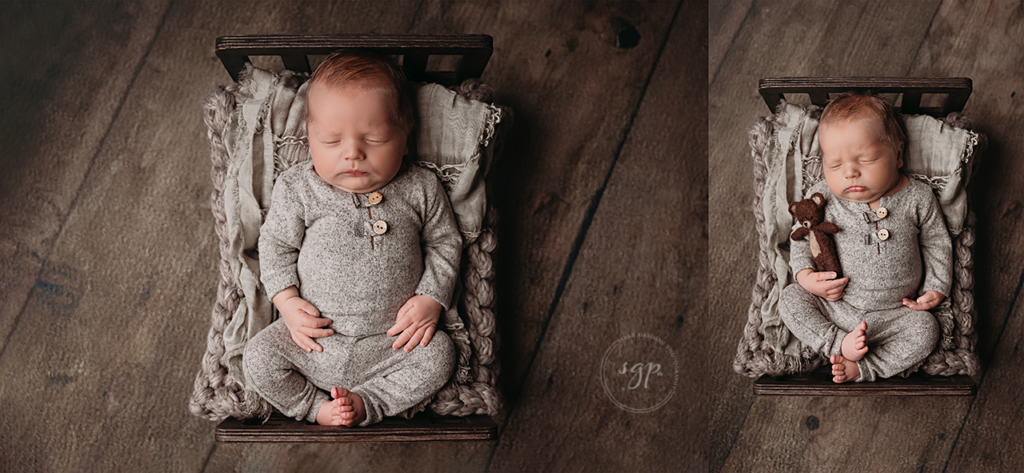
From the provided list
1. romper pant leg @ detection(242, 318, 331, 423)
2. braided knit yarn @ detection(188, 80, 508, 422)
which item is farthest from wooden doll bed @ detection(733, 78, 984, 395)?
romper pant leg @ detection(242, 318, 331, 423)

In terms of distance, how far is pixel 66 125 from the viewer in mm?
1516

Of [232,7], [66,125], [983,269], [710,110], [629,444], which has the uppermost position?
[710,110]

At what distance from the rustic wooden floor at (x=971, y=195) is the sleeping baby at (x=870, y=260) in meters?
0.26

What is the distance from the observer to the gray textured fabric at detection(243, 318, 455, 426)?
1.25 m

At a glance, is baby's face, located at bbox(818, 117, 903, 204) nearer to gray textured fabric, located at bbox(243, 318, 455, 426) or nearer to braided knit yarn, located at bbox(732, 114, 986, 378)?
A: braided knit yarn, located at bbox(732, 114, 986, 378)

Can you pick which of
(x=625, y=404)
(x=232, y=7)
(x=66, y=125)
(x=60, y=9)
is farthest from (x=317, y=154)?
(x=625, y=404)

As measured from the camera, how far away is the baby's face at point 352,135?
120cm

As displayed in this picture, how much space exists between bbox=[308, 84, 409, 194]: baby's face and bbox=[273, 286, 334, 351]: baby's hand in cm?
27

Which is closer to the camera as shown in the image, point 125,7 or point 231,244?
point 231,244

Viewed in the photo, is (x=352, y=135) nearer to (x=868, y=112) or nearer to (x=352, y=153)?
(x=352, y=153)

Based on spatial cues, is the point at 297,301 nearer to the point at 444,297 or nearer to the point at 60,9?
the point at 444,297

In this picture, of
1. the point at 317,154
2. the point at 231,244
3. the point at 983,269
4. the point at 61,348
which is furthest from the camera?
the point at 983,269

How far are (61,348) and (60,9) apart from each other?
2.77ft

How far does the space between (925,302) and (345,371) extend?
1318 millimetres
